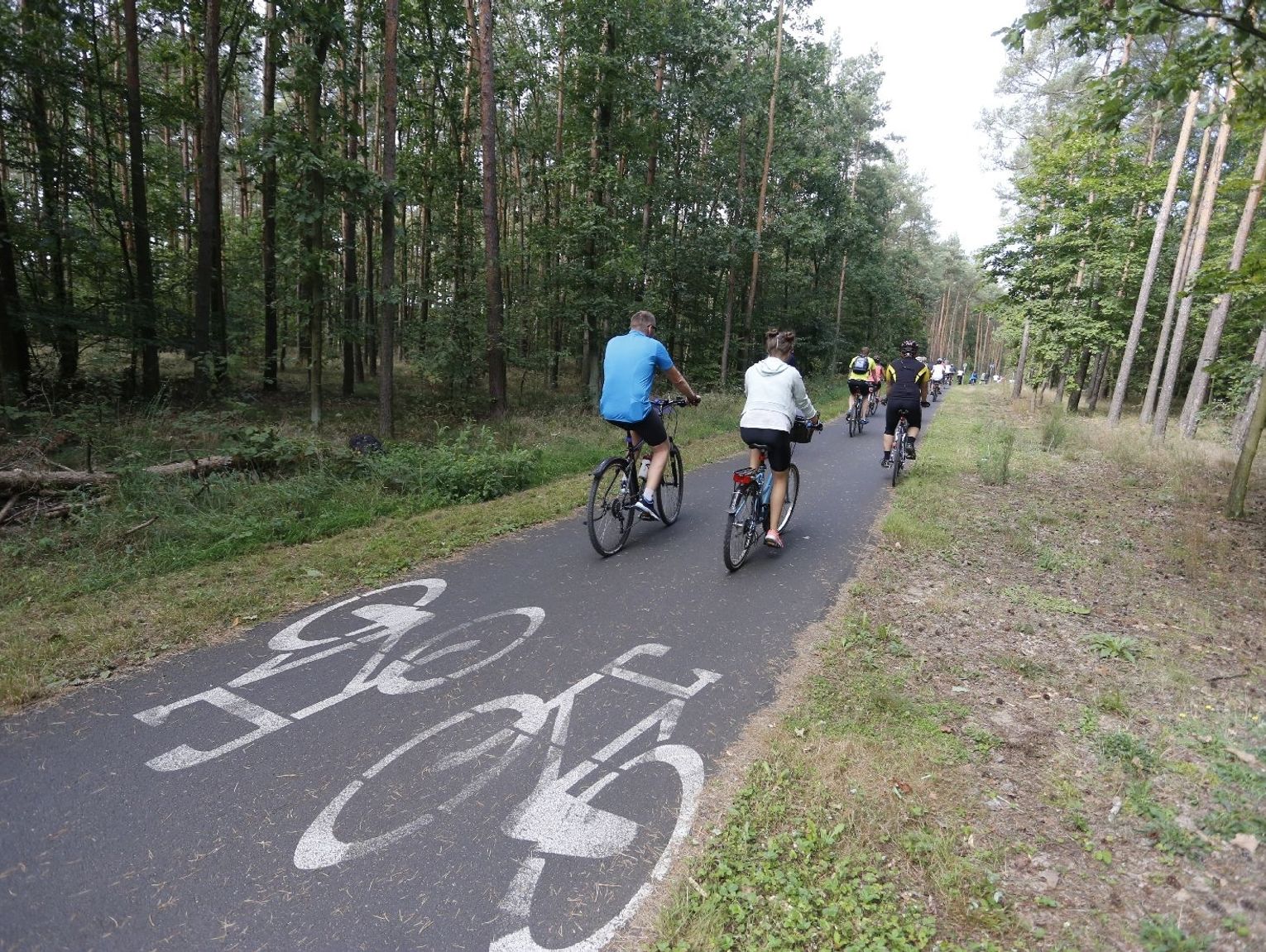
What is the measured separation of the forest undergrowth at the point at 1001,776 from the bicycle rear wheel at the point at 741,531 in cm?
107

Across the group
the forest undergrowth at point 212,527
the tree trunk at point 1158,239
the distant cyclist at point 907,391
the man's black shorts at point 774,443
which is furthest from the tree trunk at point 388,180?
the tree trunk at point 1158,239

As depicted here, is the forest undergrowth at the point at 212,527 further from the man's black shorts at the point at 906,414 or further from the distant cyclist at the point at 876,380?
the distant cyclist at the point at 876,380

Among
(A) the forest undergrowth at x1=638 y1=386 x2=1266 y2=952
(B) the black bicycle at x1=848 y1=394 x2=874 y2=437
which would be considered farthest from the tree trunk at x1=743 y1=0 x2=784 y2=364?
(A) the forest undergrowth at x1=638 y1=386 x2=1266 y2=952

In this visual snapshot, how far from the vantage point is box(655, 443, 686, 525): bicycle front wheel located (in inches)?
267

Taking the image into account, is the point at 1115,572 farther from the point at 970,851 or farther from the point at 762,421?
the point at 970,851

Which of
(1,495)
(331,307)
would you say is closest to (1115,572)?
(1,495)

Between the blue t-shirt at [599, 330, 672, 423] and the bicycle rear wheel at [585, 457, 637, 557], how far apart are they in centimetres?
52

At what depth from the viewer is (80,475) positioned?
621 centimetres

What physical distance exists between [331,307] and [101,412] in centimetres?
526

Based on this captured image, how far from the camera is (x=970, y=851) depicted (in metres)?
2.47

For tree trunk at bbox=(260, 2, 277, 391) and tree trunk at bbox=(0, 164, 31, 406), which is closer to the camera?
tree trunk at bbox=(0, 164, 31, 406)

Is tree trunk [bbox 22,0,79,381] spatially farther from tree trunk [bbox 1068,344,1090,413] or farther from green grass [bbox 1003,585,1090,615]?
tree trunk [bbox 1068,344,1090,413]

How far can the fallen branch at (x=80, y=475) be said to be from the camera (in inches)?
225

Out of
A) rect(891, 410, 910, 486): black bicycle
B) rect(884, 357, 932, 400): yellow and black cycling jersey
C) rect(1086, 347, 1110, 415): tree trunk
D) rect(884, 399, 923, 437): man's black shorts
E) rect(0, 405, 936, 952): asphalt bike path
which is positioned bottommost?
rect(0, 405, 936, 952): asphalt bike path
